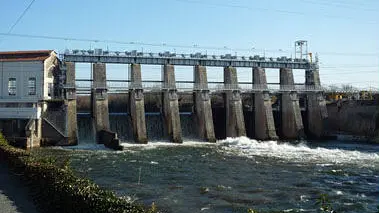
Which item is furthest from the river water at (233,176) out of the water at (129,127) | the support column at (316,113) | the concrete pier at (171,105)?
the support column at (316,113)

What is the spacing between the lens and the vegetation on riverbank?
985 cm

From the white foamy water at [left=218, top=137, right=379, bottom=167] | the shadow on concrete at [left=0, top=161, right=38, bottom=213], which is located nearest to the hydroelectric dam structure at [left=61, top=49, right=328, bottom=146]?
the white foamy water at [left=218, top=137, right=379, bottom=167]

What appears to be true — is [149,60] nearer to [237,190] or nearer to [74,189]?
[237,190]

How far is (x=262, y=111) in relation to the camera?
4519cm

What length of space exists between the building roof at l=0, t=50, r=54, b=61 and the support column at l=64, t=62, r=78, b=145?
7.40ft

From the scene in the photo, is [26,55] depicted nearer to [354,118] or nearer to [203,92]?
[203,92]

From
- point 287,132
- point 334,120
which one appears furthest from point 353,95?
point 287,132

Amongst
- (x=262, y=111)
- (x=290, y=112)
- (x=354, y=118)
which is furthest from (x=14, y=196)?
(x=354, y=118)

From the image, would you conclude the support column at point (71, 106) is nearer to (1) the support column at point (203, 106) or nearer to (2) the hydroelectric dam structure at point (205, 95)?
(2) the hydroelectric dam structure at point (205, 95)

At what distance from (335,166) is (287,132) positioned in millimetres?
21148

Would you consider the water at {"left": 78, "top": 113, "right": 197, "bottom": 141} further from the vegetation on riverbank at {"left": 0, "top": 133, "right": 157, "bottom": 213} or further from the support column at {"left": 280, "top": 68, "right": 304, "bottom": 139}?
the vegetation on riverbank at {"left": 0, "top": 133, "right": 157, "bottom": 213}

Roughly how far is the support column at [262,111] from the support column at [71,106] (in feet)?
64.6

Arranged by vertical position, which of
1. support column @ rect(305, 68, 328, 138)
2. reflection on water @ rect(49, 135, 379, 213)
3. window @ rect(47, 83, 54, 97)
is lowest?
reflection on water @ rect(49, 135, 379, 213)

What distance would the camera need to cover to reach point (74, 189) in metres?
11.4
